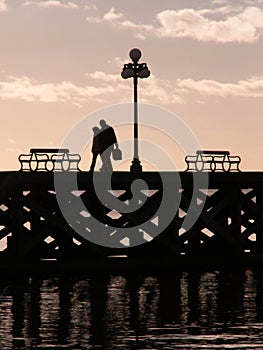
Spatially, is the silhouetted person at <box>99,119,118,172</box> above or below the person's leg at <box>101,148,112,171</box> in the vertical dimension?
above

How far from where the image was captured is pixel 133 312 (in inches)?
1035

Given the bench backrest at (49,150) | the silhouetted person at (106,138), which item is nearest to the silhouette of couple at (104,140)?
the silhouetted person at (106,138)

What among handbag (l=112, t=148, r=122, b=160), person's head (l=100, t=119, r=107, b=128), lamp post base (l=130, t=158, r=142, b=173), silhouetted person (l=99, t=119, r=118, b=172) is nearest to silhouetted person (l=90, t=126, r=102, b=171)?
silhouetted person (l=99, t=119, r=118, b=172)

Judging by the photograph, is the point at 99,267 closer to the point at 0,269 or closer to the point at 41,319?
the point at 0,269

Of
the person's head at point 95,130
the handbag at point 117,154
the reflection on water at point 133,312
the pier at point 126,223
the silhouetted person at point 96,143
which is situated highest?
the person's head at point 95,130

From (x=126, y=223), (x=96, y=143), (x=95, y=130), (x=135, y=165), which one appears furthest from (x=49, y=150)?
(x=126, y=223)

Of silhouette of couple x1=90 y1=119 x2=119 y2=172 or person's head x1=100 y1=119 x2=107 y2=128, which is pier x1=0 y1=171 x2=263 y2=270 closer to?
silhouette of couple x1=90 y1=119 x2=119 y2=172

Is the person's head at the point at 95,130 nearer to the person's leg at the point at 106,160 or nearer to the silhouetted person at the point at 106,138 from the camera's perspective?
the silhouetted person at the point at 106,138

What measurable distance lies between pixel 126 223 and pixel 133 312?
14886 mm

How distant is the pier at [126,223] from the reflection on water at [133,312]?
111 inches

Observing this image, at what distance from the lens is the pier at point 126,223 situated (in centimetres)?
3703

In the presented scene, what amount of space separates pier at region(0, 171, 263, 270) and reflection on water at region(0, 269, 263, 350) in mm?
2808

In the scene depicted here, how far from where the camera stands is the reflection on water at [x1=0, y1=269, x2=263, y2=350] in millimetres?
22308

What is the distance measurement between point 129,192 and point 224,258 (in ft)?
12.2
